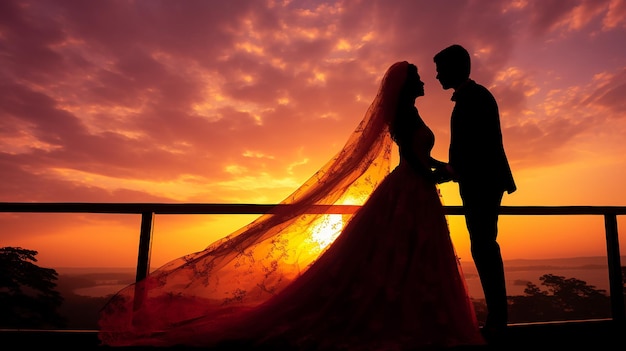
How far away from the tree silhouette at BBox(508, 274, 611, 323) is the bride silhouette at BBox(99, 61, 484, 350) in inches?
30.6

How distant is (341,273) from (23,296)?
250 cm

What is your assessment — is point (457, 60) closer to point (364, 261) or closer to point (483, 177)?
point (483, 177)

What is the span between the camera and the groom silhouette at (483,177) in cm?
253

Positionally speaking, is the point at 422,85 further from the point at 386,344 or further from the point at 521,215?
the point at 386,344

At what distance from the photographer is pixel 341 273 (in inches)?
98.7

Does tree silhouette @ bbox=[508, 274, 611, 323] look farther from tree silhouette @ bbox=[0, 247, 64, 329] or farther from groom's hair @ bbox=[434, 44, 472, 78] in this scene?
tree silhouette @ bbox=[0, 247, 64, 329]

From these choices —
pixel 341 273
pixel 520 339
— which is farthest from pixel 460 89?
pixel 520 339

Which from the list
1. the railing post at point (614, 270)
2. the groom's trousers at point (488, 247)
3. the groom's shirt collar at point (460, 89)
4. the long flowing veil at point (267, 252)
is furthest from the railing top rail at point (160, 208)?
the railing post at point (614, 270)

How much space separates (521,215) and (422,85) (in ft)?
4.93

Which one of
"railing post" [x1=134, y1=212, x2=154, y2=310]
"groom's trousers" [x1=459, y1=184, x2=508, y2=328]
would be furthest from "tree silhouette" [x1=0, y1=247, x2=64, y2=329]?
"groom's trousers" [x1=459, y1=184, x2=508, y2=328]

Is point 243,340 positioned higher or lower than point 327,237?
lower

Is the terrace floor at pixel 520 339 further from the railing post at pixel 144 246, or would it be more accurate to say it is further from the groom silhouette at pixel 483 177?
the railing post at pixel 144 246

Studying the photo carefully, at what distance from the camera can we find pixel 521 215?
10.7ft

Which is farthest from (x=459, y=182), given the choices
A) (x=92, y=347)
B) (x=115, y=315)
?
(x=92, y=347)
